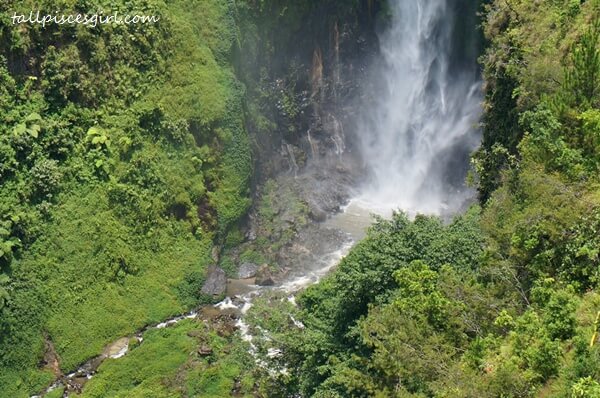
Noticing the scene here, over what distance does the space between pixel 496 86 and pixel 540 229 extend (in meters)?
10.8

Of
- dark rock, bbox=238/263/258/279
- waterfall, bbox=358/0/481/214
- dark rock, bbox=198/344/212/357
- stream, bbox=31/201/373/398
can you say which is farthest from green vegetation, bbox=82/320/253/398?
waterfall, bbox=358/0/481/214

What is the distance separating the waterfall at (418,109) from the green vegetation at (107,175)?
9.82m

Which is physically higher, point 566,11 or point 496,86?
point 566,11

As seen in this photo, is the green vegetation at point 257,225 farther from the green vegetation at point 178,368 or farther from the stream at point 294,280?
the stream at point 294,280

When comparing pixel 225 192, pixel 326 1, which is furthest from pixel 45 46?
pixel 326 1

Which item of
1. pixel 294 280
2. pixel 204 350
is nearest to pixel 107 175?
pixel 204 350

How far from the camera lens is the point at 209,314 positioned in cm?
2781

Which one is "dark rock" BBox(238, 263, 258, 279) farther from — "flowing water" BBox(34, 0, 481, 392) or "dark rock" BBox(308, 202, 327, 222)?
"flowing water" BBox(34, 0, 481, 392)

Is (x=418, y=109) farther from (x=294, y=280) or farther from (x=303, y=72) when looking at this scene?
(x=294, y=280)

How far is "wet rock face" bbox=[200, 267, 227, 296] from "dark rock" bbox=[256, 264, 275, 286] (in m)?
1.58

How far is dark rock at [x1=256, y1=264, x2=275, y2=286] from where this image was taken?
1166 inches

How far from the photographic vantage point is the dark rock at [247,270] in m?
30.5

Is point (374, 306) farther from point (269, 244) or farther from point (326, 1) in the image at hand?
point (326, 1)

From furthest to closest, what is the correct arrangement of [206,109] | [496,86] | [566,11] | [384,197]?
[384,197] → [206,109] → [496,86] → [566,11]
